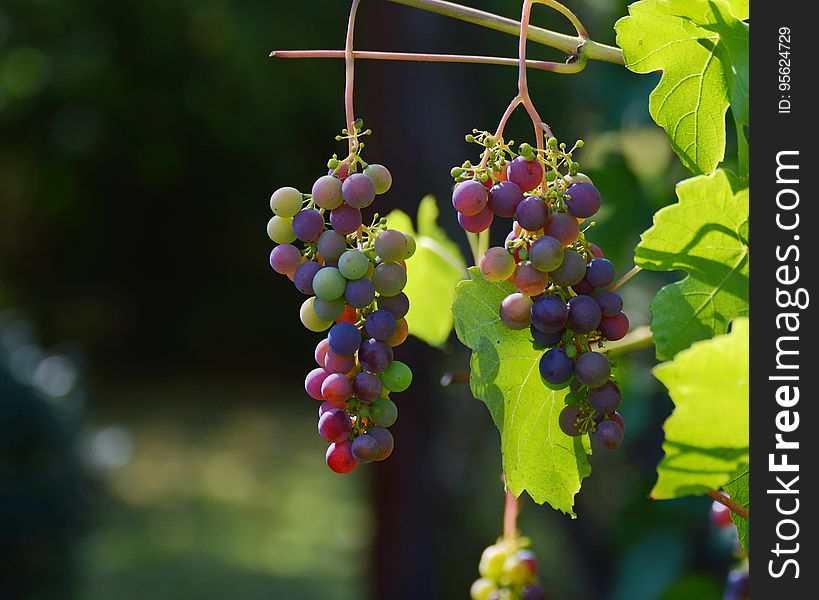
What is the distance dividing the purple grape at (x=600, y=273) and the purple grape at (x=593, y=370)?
35 mm

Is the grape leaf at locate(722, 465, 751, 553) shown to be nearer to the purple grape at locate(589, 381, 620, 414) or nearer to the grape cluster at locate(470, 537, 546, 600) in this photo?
the purple grape at locate(589, 381, 620, 414)

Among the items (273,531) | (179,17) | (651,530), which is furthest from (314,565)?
(179,17)

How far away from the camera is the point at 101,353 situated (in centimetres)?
856

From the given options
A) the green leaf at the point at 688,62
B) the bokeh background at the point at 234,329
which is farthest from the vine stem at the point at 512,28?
the bokeh background at the point at 234,329

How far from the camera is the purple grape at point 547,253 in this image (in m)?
0.45

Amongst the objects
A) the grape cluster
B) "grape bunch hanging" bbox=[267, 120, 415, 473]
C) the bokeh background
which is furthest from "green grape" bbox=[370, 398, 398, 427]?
the bokeh background

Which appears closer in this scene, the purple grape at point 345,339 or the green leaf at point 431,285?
the purple grape at point 345,339

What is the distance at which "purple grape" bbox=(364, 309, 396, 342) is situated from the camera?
0.47m

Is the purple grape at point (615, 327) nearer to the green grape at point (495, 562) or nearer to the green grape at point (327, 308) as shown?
the green grape at point (327, 308)
